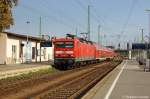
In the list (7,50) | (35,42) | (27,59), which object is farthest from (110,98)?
(35,42)

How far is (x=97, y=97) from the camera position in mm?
17172

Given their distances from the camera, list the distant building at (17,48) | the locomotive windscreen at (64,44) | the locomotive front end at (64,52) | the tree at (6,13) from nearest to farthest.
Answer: the tree at (6,13), the locomotive front end at (64,52), the locomotive windscreen at (64,44), the distant building at (17,48)

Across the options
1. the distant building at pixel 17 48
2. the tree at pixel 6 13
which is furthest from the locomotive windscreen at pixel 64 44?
the tree at pixel 6 13

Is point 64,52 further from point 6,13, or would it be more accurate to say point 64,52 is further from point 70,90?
point 70,90

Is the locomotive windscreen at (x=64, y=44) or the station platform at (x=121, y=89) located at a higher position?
the locomotive windscreen at (x=64, y=44)

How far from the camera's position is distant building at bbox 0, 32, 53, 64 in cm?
5784

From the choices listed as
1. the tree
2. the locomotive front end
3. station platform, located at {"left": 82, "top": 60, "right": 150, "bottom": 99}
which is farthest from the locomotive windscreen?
station platform, located at {"left": 82, "top": 60, "right": 150, "bottom": 99}

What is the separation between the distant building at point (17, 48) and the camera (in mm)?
57844

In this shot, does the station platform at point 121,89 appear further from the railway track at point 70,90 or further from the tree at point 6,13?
the tree at point 6,13

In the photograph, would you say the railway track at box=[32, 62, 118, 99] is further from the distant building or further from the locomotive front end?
the distant building

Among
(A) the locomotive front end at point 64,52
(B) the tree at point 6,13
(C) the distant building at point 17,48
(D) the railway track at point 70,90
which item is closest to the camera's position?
(D) the railway track at point 70,90

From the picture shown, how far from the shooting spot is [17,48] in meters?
64.1

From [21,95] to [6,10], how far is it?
42.6ft

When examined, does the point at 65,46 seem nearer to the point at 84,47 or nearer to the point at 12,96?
the point at 84,47
